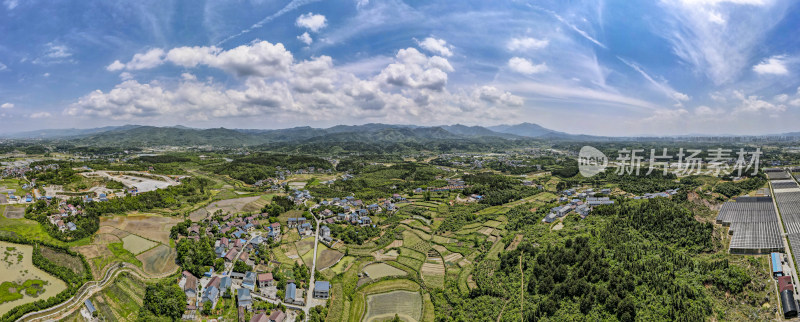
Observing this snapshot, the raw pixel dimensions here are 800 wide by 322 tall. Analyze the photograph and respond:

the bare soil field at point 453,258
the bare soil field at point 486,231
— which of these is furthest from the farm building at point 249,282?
the bare soil field at point 486,231

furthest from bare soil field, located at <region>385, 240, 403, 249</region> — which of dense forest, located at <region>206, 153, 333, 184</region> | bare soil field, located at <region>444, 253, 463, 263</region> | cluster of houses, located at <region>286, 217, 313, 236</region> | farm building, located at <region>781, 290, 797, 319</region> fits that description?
dense forest, located at <region>206, 153, 333, 184</region>

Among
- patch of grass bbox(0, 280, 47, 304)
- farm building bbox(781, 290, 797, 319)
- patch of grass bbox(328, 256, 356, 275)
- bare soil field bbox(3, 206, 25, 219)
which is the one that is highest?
bare soil field bbox(3, 206, 25, 219)

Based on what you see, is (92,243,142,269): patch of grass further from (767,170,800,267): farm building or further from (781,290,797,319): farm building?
(767,170,800,267): farm building

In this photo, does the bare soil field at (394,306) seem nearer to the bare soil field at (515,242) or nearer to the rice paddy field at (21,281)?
the bare soil field at (515,242)

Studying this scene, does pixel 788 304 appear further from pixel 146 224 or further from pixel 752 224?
pixel 146 224

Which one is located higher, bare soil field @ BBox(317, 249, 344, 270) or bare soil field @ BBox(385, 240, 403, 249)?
bare soil field @ BBox(385, 240, 403, 249)

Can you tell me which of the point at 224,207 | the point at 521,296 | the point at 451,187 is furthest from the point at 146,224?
the point at 451,187

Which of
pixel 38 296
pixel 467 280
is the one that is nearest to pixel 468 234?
pixel 467 280
